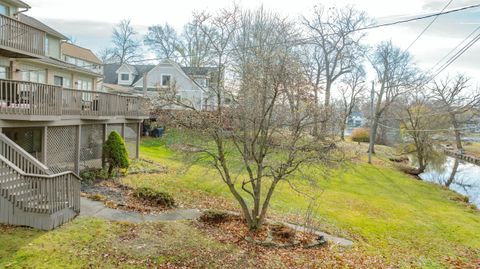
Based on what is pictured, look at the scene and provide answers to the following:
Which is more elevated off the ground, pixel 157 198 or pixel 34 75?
pixel 34 75

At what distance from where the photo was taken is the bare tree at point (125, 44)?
1993 inches

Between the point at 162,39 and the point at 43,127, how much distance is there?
3953 centimetres

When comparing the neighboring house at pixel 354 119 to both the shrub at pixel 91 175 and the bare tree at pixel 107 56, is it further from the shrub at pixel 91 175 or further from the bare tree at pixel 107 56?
the bare tree at pixel 107 56

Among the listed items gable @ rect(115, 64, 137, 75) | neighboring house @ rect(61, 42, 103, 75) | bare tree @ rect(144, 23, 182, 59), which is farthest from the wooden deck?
bare tree @ rect(144, 23, 182, 59)

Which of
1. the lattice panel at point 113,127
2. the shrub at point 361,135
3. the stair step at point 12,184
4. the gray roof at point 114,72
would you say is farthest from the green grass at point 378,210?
the shrub at point 361,135

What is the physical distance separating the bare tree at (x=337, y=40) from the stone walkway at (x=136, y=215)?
2748 cm

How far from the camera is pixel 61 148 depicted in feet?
48.0

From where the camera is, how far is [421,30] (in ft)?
43.7

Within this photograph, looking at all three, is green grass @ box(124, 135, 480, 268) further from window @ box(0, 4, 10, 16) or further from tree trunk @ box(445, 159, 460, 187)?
window @ box(0, 4, 10, 16)

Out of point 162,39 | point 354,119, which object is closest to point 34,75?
point 162,39

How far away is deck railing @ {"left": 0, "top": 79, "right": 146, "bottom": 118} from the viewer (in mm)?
11469

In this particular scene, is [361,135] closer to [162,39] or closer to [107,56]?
[162,39]

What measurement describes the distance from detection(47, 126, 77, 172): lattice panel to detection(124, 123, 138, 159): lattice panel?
19.1 ft

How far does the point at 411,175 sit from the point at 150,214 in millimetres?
26710
